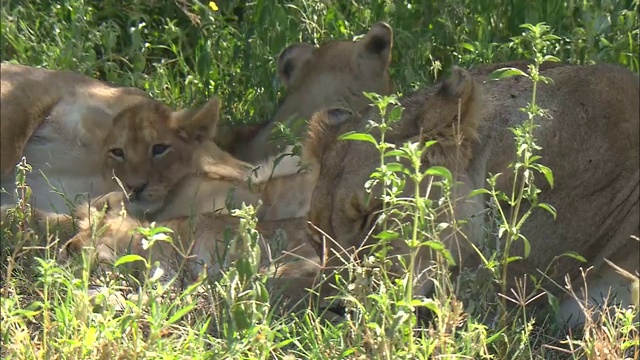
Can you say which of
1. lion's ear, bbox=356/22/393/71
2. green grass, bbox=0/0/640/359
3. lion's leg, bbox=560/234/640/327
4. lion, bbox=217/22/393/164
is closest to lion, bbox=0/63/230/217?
lion, bbox=217/22/393/164

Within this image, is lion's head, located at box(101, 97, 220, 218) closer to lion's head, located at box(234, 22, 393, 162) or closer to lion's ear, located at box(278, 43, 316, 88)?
lion's head, located at box(234, 22, 393, 162)

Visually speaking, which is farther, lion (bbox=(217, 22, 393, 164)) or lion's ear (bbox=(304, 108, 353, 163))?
lion (bbox=(217, 22, 393, 164))

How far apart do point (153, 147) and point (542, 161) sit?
7.25 feet

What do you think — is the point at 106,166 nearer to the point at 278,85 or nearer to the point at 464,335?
the point at 278,85

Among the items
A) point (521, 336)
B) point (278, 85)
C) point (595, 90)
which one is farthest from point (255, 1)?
point (521, 336)

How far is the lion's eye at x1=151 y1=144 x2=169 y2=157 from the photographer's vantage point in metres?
6.09

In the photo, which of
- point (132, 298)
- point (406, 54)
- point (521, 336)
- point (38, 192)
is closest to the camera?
point (132, 298)

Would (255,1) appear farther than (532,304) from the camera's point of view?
Yes

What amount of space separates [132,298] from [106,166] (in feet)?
8.45

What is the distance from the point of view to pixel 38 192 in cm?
609

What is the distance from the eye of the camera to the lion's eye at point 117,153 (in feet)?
19.9

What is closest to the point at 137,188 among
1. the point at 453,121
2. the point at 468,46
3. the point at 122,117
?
the point at 122,117

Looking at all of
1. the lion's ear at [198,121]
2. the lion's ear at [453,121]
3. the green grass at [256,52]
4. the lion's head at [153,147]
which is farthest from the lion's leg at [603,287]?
the lion's ear at [198,121]

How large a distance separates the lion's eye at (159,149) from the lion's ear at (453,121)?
2083mm
